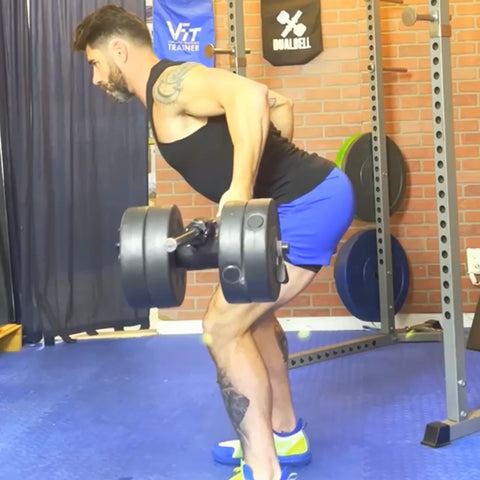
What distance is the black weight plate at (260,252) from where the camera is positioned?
1.34 meters

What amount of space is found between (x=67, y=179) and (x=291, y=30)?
134 centimetres

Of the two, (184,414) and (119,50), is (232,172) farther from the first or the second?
(184,414)

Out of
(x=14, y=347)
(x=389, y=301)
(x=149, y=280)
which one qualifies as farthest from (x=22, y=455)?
(x=389, y=301)

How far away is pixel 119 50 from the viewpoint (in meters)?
1.86

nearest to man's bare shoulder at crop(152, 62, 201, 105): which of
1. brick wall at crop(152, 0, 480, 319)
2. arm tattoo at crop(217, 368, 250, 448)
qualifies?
arm tattoo at crop(217, 368, 250, 448)

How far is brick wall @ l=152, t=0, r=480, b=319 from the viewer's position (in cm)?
378

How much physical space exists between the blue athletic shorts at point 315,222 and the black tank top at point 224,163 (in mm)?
25

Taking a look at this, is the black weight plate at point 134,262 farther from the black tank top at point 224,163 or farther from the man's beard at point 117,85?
the man's beard at point 117,85

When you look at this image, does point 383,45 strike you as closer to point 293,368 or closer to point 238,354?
point 293,368

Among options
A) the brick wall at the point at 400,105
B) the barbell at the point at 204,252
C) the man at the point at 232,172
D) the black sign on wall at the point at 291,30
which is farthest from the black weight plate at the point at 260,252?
the black sign on wall at the point at 291,30

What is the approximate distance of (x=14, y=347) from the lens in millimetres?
3736

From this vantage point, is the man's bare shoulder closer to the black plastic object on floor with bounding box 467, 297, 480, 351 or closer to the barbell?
the barbell

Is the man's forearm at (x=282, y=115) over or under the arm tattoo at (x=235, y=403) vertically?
over

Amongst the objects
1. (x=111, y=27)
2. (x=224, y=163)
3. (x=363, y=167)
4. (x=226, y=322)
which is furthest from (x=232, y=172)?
(x=363, y=167)
